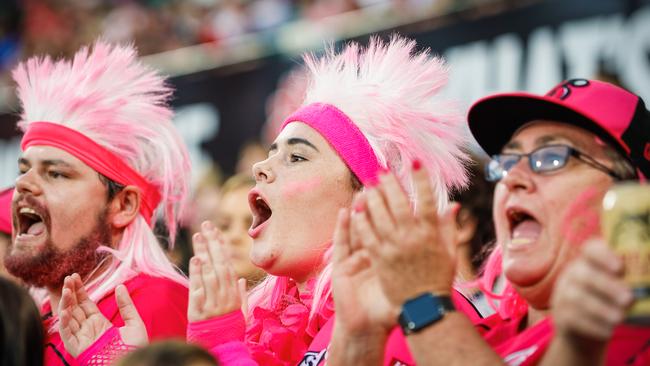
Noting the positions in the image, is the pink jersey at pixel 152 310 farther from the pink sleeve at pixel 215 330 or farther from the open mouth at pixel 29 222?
the pink sleeve at pixel 215 330

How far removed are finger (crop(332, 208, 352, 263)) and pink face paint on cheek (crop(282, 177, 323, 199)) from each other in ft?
2.63

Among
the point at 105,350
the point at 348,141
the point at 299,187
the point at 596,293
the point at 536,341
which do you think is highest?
the point at 348,141

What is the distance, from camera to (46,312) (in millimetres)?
3748

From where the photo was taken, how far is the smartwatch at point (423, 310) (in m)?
1.89

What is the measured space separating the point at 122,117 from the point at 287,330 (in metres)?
1.14

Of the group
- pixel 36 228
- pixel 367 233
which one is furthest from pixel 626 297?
pixel 36 228

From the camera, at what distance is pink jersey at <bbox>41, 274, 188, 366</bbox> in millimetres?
3154

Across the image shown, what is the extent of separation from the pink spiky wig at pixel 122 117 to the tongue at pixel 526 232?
1.58 m

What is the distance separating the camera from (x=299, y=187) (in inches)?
117

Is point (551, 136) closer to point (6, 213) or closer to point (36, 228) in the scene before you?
point (36, 228)

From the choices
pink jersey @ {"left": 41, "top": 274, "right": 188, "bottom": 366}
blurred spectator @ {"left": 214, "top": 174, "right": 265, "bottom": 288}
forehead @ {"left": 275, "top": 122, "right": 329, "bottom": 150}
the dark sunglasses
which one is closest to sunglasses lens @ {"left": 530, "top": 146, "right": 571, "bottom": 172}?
the dark sunglasses

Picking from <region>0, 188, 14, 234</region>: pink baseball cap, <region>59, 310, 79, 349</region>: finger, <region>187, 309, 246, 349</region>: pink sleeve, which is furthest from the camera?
<region>0, 188, 14, 234</region>: pink baseball cap

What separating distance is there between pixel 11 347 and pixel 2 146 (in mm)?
6620

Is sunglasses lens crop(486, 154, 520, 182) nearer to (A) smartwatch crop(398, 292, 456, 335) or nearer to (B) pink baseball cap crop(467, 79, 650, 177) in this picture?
(B) pink baseball cap crop(467, 79, 650, 177)
